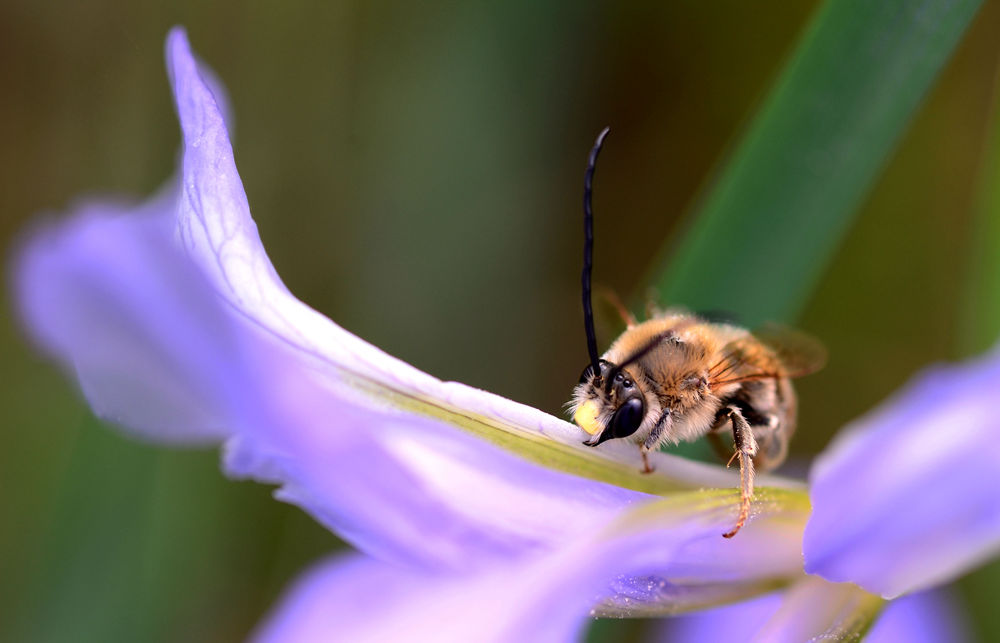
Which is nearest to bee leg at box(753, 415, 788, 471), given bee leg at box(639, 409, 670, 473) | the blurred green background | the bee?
the bee

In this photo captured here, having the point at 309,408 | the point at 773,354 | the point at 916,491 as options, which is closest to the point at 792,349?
the point at 773,354

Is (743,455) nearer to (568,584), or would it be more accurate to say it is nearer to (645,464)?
(645,464)

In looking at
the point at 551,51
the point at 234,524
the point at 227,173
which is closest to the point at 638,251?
the point at 551,51

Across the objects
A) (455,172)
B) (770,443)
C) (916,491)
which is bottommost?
(455,172)

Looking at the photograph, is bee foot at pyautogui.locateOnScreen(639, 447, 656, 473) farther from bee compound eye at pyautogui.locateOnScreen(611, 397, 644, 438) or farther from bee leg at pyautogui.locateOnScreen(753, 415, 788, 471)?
bee leg at pyautogui.locateOnScreen(753, 415, 788, 471)

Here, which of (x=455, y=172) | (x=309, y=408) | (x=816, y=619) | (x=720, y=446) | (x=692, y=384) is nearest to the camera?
(x=309, y=408)

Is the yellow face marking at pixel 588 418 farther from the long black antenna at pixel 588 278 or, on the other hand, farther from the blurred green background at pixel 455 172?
the blurred green background at pixel 455 172

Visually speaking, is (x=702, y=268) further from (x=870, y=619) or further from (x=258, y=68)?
(x=258, y=68)
